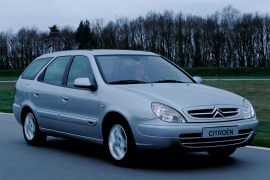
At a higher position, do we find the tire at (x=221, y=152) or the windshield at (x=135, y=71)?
the windshield at (x=135, y=71)

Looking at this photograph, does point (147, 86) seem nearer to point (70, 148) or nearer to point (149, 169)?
point (149, 169)

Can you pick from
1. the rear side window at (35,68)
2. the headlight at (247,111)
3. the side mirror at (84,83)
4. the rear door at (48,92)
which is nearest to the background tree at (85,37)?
the rear side window at (35,68)

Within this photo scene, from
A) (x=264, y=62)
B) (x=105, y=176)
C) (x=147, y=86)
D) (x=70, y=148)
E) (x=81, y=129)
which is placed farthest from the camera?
(x=264, y=62)

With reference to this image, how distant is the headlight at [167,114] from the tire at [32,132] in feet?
10.8

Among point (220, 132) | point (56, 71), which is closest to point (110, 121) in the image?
point (220, 132)

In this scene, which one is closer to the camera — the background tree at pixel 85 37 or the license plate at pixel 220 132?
the license plate at pixel 220 132

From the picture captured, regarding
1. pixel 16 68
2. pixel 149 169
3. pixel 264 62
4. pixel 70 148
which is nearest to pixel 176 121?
pixel 149 169

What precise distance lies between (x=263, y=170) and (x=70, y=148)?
360 cm

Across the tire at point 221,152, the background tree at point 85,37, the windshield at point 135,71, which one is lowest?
the tire at point 221,152

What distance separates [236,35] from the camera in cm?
6266

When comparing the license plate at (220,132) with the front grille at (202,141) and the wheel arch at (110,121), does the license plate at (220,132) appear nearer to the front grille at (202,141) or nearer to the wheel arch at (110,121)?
the front grille at (202,141)

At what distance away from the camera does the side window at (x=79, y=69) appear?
27.9ft

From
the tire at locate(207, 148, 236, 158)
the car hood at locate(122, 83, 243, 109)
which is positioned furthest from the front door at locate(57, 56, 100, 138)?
the tire at locate(207, 148, 236, 158)

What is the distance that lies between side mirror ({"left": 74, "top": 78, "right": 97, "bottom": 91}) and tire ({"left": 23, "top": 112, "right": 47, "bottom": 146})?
1939mm
